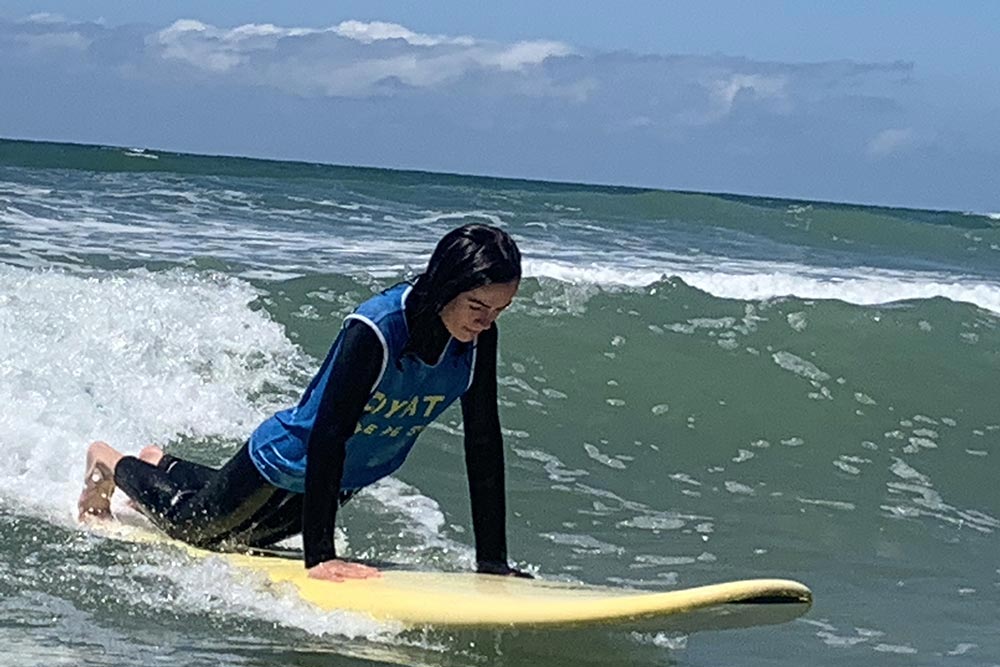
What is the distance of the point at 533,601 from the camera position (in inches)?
162

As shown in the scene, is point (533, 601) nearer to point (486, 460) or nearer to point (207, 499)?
point (486, 460)

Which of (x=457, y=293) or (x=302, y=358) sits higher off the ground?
(x=457, y=293)

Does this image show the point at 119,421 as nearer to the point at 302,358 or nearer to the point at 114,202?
the point at 302,358

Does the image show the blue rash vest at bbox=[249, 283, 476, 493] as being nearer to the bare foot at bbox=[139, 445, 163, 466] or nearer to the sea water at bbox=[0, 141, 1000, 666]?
the sea water at bbox=[0, 141, 1000, 666]

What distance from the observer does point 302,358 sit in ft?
30.1

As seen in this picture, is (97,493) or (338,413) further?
(97,493)

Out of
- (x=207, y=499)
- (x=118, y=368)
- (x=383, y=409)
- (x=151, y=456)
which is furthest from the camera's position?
(x=118, y=368)

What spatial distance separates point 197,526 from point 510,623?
48.5 inches

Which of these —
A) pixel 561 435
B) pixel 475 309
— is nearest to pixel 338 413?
pixel 475 309

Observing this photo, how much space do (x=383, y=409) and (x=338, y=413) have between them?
165 mm

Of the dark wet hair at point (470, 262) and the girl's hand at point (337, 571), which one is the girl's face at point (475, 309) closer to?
the dark wet hair at point (470, 262)

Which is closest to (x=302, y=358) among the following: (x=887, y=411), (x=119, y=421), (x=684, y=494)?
(x=119, y=421)

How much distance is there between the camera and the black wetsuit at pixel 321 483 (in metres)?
4.14

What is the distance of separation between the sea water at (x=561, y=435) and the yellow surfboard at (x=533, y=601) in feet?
0.24
